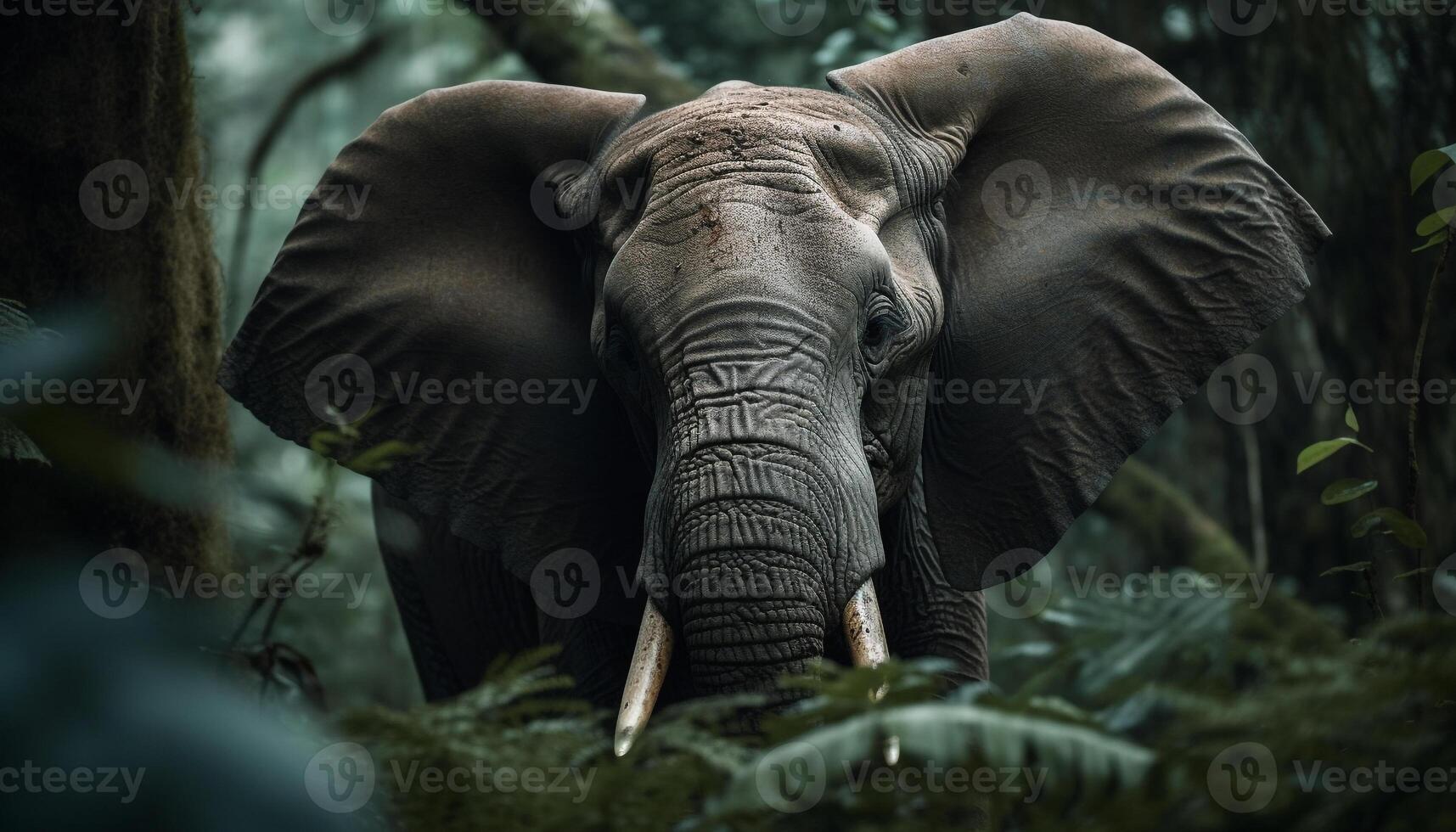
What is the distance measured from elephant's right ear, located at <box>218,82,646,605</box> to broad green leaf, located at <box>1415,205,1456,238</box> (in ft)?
8.38

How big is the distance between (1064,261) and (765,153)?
4.03ft

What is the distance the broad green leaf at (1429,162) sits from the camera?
411 centimetres

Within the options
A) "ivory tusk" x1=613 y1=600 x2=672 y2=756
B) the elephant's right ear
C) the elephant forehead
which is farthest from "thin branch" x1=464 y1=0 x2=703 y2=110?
"ivory tusk" x1=613 y1=600 x2=672 y2=756

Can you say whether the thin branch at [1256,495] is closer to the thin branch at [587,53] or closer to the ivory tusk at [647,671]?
the thin branch at [587,53]

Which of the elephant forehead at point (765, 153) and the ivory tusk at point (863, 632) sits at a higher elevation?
the elephant forehead at point (765, 153)

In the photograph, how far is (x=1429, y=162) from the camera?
4152 mm

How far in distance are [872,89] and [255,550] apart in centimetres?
370

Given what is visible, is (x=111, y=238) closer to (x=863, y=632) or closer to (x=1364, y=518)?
(x=863, y=632)

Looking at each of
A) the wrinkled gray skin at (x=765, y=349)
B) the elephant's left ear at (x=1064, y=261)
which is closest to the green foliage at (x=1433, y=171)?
the elephant's left ear at (x=1064, y=261)

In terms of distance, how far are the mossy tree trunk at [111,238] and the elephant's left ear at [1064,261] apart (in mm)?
2703

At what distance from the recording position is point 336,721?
108 inches

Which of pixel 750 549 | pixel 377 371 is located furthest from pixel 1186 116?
pixel 377 371

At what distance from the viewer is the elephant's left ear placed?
4.82 metres

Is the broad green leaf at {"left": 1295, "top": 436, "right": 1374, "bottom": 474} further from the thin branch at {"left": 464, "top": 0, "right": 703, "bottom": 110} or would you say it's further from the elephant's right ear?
the thin branch at {"left": 464, "top": 0, "right": 703, "bottom": 110}
